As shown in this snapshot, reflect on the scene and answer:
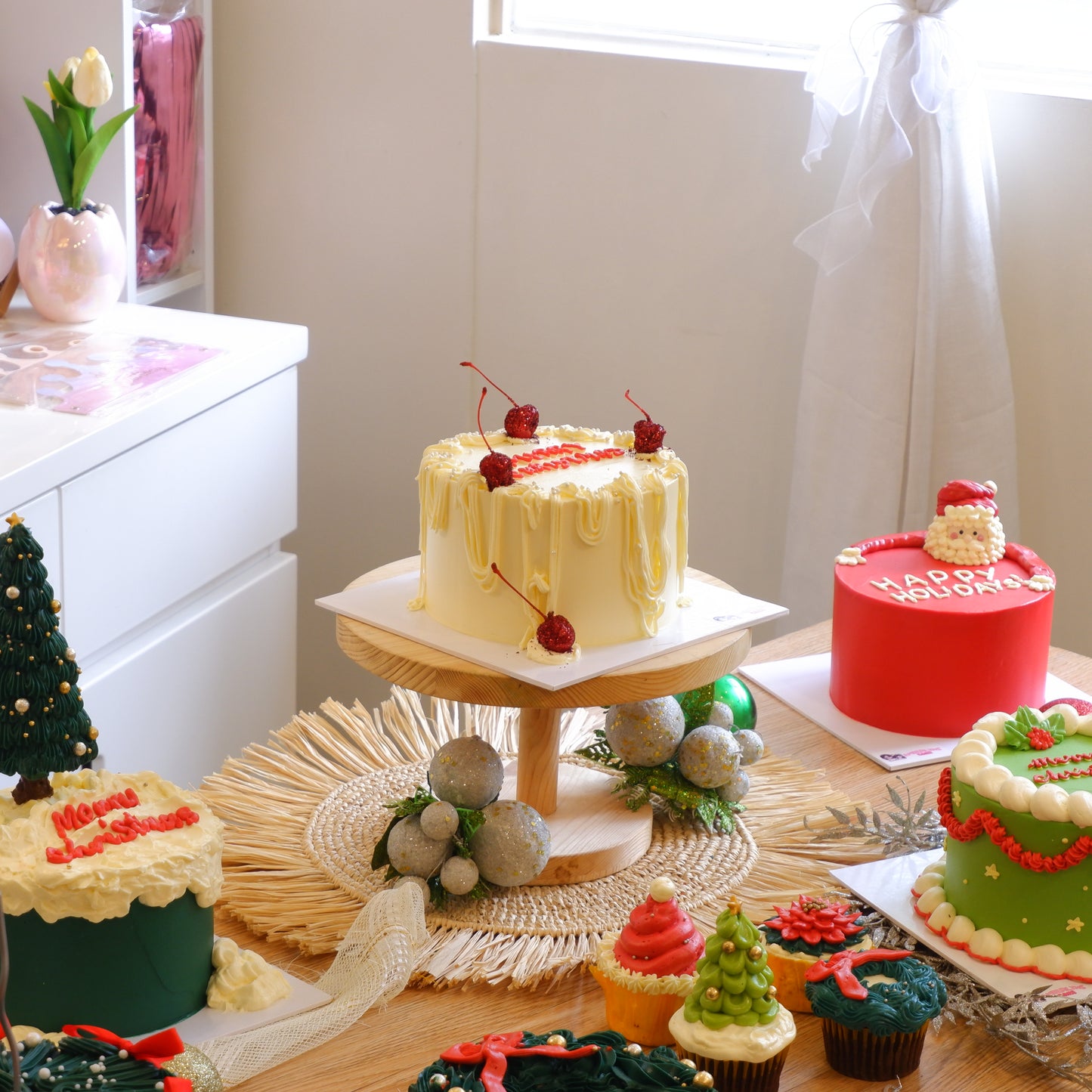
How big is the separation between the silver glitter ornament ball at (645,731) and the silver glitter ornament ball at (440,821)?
173 mm

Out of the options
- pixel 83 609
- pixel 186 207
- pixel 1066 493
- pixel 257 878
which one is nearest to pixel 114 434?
pixel 83 609

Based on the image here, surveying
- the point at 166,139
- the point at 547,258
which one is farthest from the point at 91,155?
the point at 547,258

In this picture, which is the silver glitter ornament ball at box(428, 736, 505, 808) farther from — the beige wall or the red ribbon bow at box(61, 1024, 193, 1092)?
the beige wall

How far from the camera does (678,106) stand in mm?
2078

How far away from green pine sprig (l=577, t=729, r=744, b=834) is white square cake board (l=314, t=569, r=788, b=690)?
14 cm

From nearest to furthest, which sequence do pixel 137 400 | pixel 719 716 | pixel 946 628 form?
1. pixel 719 716
2. pixel 946 628
3. pixel 137 400

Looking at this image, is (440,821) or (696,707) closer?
(440,821)

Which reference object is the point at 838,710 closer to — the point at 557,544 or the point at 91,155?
the point at 557,544

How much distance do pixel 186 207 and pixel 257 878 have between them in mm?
1442

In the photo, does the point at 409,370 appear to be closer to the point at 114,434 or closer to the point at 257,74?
the point at 257,74

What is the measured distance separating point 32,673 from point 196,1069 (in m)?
0.24

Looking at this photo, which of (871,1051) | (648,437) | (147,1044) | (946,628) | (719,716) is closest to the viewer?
(147,1044)

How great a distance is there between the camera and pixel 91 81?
72.2 inches

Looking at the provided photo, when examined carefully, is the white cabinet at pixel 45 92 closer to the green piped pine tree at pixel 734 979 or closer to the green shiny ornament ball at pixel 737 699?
the green shiny ornament ball at pixel 737 699
